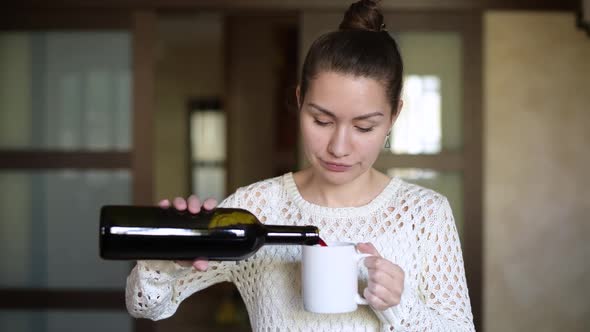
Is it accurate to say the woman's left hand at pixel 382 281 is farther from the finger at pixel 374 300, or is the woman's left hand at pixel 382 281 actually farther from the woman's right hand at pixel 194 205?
the woman's right hand at pixel 194 205

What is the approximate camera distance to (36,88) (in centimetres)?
349

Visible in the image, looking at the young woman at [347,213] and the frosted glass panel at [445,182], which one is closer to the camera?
the young woman at [347,213]

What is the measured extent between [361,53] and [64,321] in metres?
2.77

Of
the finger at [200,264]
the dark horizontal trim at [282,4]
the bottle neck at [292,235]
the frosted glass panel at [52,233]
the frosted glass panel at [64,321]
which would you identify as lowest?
the frosted glass panel at [64,321]

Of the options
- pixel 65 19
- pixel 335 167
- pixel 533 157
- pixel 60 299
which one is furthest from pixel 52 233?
pixel 335 167

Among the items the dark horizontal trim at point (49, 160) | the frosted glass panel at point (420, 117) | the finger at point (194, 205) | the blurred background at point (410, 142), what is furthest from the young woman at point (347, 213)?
the dark horizontal trim at point (49, 160)

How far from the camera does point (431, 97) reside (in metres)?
3.49

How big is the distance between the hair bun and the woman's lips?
0.24m

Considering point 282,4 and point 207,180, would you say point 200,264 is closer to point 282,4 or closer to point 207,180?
point 282,4

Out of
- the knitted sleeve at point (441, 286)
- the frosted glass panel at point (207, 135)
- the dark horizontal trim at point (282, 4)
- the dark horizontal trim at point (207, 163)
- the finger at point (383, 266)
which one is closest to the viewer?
the finger at point (383, 266)

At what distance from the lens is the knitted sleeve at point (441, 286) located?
3.67 ft

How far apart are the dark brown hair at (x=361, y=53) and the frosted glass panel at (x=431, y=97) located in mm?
2251

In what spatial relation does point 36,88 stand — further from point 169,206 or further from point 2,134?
point 169,206

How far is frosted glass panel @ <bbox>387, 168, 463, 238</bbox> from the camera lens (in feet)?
11.3
